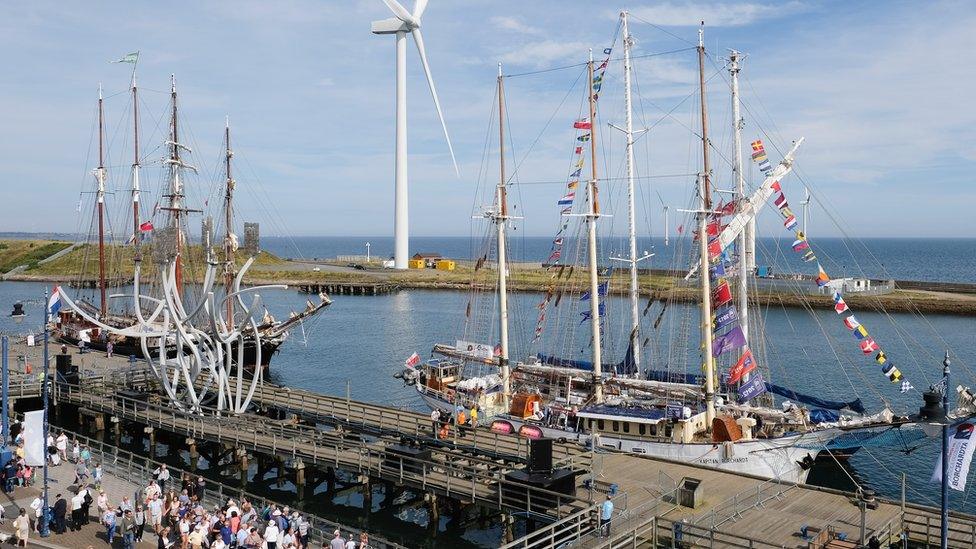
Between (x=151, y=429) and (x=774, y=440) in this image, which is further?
(x=151, y=429)

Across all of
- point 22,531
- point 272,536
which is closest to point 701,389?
point 272,536

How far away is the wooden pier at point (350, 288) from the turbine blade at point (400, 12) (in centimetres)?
9070

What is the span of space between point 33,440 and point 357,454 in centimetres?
1343

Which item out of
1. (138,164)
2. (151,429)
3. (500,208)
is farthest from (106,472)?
(138,164)

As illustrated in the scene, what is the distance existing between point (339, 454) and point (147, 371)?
2212 centimetres

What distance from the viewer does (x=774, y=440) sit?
38.9 metres

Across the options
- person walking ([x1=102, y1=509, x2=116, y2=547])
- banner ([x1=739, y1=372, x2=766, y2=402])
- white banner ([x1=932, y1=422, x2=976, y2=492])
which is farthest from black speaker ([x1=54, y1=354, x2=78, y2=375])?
white banner ([x1=932, y1=422, x2=976, y2=492])

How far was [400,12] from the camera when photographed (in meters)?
74.2

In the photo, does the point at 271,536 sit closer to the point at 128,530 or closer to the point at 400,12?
the point at 128,530

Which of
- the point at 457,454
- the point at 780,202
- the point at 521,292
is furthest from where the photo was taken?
the point at 521,292

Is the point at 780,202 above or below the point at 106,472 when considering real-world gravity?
above

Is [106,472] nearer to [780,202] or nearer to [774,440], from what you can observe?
[774,440]

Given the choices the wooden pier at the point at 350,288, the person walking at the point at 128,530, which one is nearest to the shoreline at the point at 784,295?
the wooden pier at the point at 350,288

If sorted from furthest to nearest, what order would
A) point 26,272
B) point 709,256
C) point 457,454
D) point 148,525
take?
point 26,272
point 709,256
point 457,454
point 148,525
